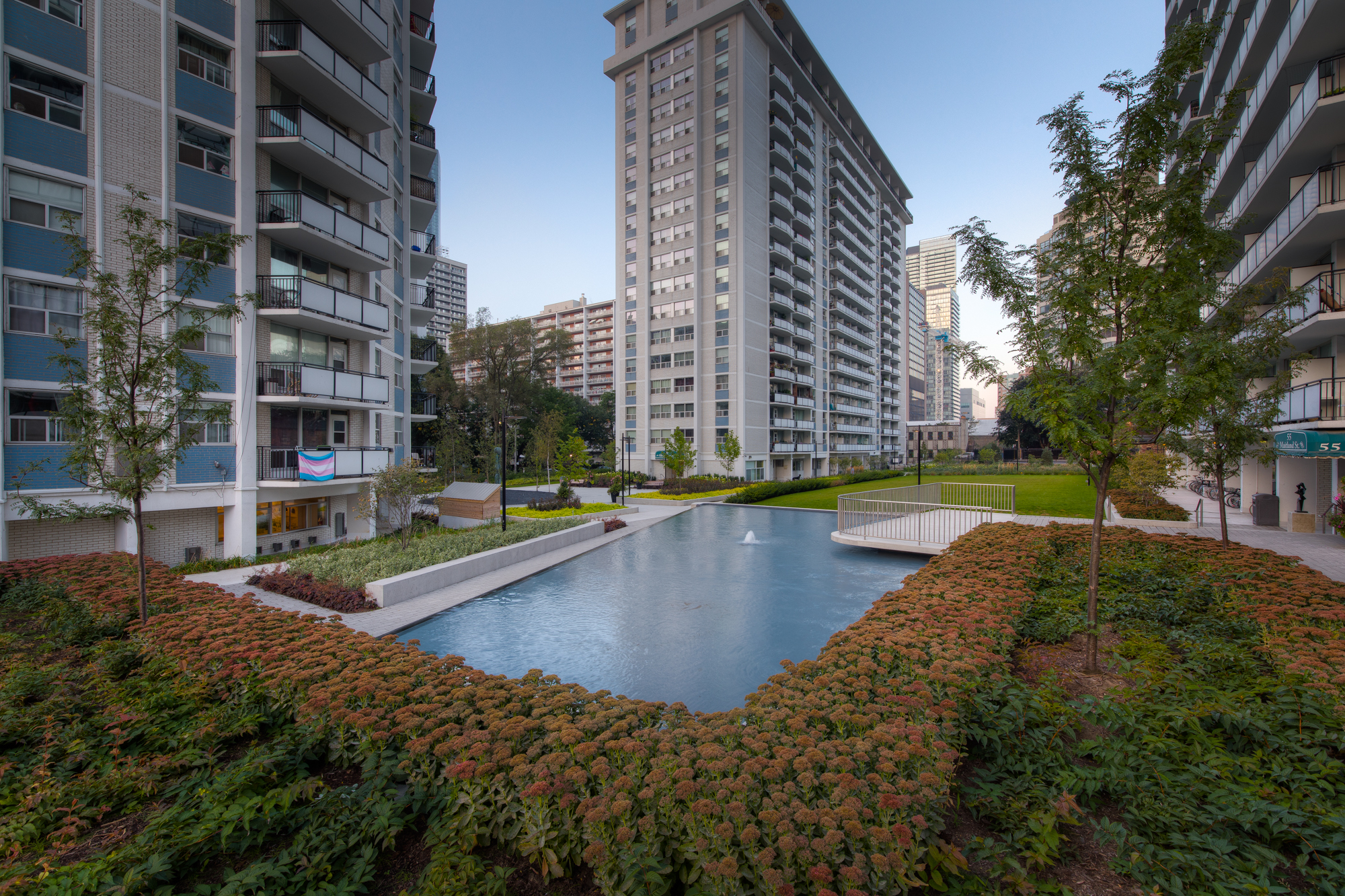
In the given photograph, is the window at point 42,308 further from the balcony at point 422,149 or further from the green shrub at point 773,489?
the green shrub at point 773,489

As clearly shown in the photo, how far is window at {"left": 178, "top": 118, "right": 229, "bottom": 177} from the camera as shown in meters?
14.1

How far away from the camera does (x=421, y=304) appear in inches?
1117

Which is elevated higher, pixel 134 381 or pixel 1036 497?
pixel 134 381

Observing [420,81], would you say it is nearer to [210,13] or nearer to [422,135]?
[422,135]

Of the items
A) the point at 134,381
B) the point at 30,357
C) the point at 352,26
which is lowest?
the point at 134,381

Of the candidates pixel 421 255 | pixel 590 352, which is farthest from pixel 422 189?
pixel 590 352

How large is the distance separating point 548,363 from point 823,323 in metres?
33.6

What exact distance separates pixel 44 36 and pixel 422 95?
1683 cm

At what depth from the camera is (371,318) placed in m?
18.4

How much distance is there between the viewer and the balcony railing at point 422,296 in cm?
2816

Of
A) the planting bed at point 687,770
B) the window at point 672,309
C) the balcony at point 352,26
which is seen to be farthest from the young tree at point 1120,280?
the window at point 672,309

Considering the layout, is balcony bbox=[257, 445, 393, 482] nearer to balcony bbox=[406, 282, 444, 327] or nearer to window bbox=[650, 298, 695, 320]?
balcony bbox=[406, 282, 444, 327]

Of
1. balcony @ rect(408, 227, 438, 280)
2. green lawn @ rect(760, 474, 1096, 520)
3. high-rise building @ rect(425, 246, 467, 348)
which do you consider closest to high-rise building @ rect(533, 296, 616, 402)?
high-rise building @ rect(425, 246, 467, 348)

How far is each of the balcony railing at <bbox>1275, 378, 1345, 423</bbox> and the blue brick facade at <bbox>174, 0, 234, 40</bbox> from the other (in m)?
30.0
